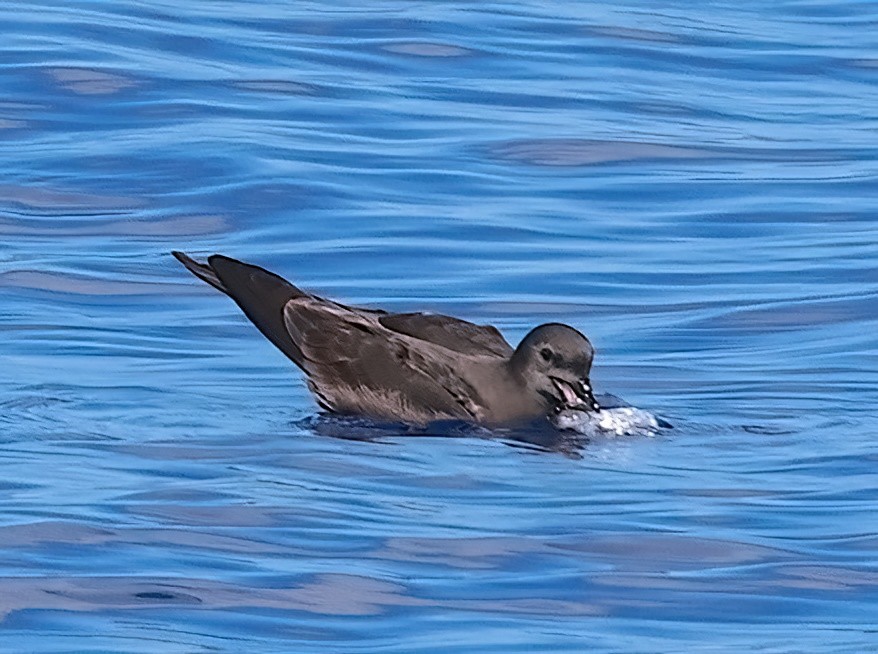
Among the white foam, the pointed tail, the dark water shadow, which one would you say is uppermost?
the pointed tail

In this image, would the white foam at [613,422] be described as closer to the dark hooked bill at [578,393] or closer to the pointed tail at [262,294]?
the dark hooked bill at [578,393]

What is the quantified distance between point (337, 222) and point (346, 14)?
7156 mm

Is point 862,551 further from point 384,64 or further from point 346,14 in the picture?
point 346,14

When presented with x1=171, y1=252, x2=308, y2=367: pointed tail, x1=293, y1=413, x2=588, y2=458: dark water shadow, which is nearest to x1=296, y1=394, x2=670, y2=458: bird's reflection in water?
x1=293, y1=413, x2=588, y2=458: dark water shadow

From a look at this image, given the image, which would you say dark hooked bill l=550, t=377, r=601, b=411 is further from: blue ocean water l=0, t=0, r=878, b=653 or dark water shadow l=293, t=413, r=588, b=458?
blue ocean water l=0, t=0, r=878, b=653

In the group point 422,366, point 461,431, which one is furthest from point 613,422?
point 422,366

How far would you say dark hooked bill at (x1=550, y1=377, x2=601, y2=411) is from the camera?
1033cm

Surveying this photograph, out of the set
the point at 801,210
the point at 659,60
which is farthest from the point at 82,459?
the point at 659,60

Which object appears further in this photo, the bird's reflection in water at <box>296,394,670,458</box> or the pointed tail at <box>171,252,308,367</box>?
the pointed tail at <box>171,252,308,367</box>

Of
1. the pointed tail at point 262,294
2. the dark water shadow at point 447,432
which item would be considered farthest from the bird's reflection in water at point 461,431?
the pointed tail at point 262,294

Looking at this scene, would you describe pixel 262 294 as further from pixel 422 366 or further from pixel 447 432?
pixel 447 432

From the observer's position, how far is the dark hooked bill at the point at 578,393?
10.3 meters

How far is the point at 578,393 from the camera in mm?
10359

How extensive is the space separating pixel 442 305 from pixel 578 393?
95.8 inches
